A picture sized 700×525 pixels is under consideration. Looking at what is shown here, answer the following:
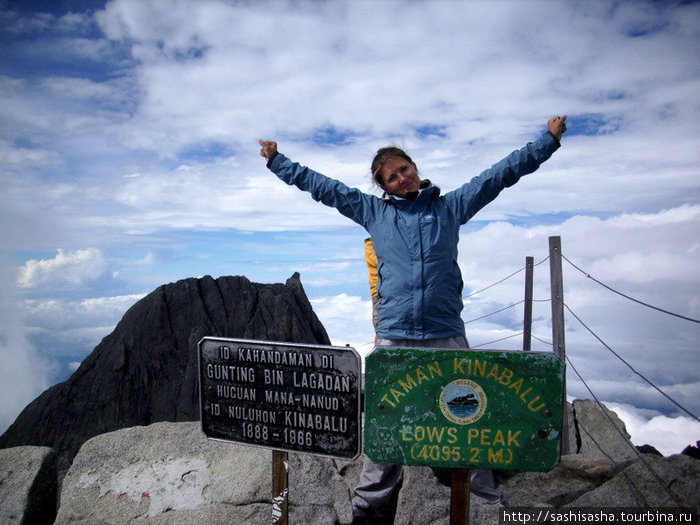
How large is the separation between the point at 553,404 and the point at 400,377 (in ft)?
2.56

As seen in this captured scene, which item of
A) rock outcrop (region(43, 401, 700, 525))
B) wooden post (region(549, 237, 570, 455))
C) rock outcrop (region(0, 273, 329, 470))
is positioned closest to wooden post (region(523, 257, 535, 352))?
wooden post (region(549, 237, 570, 455))

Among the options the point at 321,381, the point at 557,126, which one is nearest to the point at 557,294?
the point at 557,126

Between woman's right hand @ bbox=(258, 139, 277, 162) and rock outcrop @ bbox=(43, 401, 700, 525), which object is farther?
woman's right hand @ bbox=(258, 139, 277, 162)

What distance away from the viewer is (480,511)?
382cm

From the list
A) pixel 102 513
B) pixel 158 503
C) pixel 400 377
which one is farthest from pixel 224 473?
pixel 400 377

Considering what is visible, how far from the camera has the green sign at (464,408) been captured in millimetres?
2605

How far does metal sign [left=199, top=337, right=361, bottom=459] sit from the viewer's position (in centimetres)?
296

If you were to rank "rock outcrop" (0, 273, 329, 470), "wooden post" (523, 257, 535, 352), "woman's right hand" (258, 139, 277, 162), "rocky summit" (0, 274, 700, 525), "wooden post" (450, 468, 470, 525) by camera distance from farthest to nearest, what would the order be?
"rock outcrop" (0, 273, 329, 470) < "wooden post" (523, 257, 535, 352) < "woman's right hand" (258, 139, 277, 162) < "rocky summit" (0, 274, 700, 525) < "wooden post" (450, 468, 470, 525)

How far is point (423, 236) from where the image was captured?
3.83 meters

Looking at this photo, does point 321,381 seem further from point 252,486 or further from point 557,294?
point 557,294

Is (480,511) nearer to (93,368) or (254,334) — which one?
(254,334)

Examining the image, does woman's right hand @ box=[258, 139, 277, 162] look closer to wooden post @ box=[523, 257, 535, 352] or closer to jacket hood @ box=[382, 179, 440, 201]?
jacket hood @ box=[382, 179, 440, 201]

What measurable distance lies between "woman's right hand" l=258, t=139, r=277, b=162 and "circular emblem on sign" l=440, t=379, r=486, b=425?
2460mm

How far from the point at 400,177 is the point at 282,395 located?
1879mm
